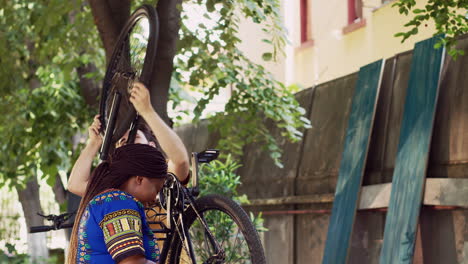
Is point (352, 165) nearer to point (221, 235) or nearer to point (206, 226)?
point (221, 235)

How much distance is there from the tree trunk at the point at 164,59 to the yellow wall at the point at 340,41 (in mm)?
5799

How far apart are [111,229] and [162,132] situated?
1.27 meters

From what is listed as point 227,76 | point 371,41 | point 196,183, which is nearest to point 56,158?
point 227,76

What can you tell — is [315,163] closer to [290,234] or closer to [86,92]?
[290,234]

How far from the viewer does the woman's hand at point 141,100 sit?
4.54m

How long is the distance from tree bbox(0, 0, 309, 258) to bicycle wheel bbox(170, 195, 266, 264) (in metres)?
2.74

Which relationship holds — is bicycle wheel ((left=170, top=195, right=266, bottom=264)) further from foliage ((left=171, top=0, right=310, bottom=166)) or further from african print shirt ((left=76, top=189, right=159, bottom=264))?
foliage ((left=171, top=0, right=310, bottom=166))

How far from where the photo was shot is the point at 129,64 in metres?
5.42

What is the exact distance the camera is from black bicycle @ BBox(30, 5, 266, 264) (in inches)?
161

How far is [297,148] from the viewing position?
1071cm

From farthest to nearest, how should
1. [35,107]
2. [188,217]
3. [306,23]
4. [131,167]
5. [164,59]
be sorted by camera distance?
[306,23], [35,107], [164,59], [188,217], [131,167]

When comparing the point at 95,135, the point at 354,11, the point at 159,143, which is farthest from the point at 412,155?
the point at 354,11

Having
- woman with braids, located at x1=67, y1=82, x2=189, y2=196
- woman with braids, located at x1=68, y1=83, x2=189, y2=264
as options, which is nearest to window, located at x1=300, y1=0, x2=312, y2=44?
woman with braids, located at x1=67, y1=82, x2=189, y2=196

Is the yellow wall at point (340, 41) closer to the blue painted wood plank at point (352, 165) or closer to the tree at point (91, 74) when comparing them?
the tree at point (91, 74)
